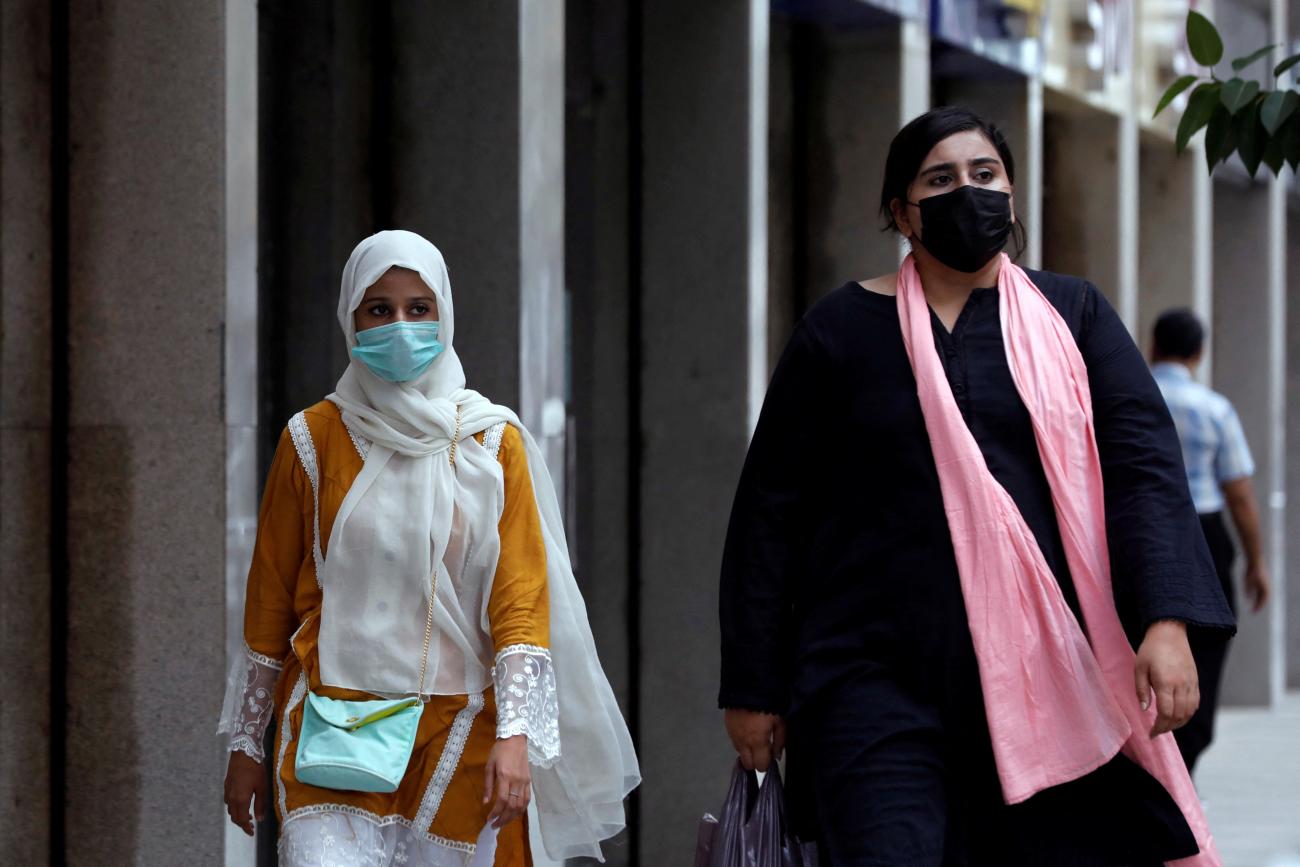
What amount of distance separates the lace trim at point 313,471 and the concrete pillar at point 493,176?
261 centimetres

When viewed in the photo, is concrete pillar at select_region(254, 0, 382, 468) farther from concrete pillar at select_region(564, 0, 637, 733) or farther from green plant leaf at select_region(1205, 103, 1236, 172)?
green plant leaf at select_region(1205, 103, 1236, 172)

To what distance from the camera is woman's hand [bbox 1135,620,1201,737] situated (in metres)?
3.72

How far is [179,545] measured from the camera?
555 cm

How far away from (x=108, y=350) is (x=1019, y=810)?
2.88 meters

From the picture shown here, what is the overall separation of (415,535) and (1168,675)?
1.37 m

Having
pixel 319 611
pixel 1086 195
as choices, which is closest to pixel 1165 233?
pixel 1086 195

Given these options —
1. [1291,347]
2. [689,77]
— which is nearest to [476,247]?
[689,77]

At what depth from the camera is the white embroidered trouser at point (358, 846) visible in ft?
12.4

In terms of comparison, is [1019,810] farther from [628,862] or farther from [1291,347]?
[1291,347]

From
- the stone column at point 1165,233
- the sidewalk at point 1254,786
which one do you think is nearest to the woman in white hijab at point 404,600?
the sidewalk at point 1254,786

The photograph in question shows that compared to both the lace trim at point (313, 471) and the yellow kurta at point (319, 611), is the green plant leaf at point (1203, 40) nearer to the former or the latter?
the yellow kurta at point (319, 611)

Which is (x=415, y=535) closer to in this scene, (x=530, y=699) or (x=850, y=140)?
(x=530, y=699)

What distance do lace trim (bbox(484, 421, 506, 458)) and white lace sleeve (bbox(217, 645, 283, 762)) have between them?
0.56 meters

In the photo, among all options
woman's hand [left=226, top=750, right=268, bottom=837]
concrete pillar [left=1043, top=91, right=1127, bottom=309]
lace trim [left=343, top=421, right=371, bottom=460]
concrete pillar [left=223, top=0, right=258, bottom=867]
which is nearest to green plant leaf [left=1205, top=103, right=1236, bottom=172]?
lace trim [left=343, top=421, right=371, bottom=460]
